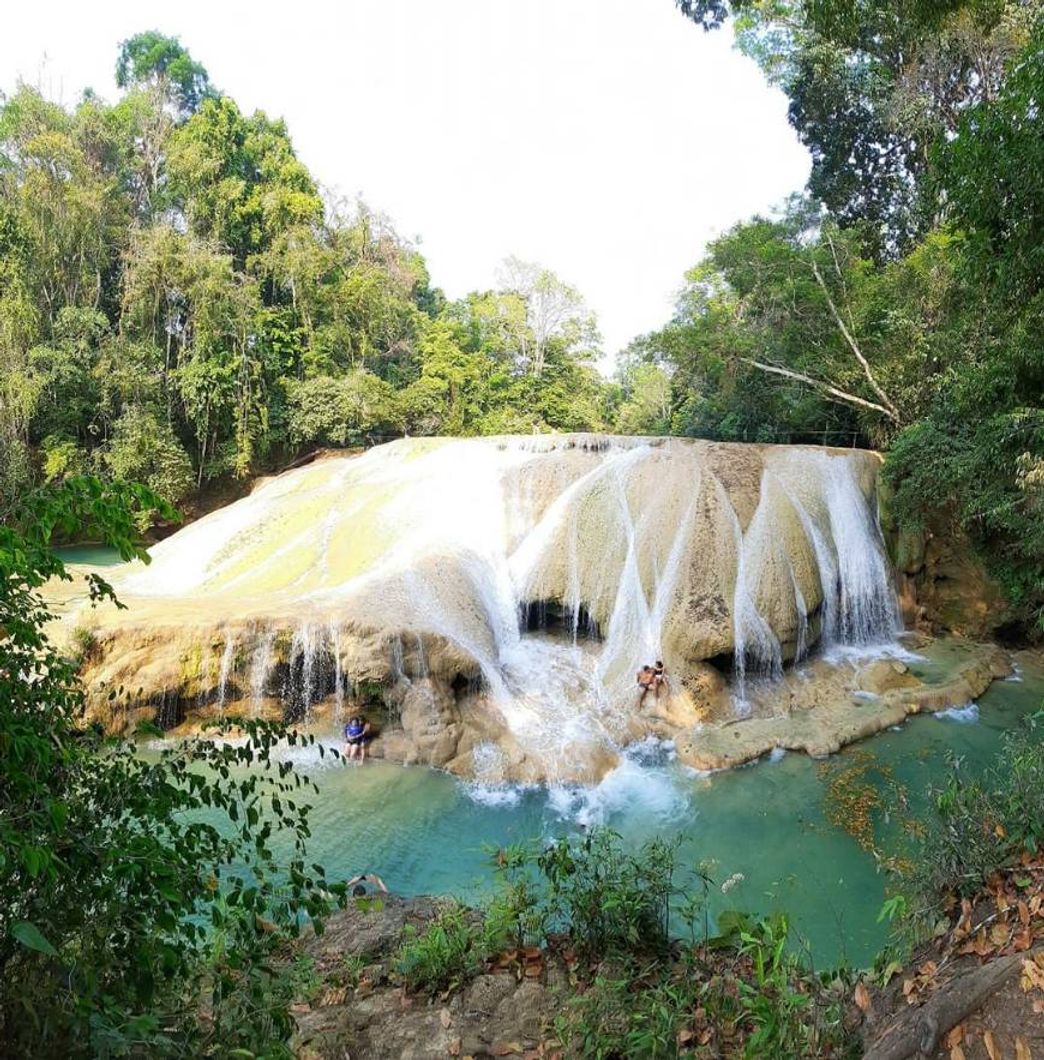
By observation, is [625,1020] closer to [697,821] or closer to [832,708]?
[697,821]

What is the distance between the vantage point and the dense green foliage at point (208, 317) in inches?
771

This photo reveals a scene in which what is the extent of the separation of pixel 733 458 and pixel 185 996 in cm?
1228

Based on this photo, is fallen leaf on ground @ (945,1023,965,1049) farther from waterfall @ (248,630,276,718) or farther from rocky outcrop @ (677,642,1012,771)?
waterfall @ (248,630,276,718)

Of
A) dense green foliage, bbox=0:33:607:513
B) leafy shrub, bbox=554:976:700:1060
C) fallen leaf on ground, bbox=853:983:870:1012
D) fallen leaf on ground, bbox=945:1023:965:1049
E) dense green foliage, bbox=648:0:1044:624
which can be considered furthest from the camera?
dense green foliage, bbox=0:33:607:513

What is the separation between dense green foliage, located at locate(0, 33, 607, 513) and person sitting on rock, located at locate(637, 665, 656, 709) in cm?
1500

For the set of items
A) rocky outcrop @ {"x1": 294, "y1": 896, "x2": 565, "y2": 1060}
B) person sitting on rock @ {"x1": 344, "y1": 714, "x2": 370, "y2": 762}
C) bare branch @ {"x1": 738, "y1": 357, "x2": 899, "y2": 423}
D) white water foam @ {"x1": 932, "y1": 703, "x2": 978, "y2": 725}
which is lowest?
white water foam @ {"x1": 932, "y1": 703, "x2": 978, "y2": 725}

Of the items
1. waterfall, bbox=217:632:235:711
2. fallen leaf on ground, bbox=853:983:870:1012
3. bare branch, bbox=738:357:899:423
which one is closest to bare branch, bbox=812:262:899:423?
bare branch, bbox=738:357:899:423

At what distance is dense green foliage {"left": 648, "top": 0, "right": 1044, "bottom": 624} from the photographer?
6.71m

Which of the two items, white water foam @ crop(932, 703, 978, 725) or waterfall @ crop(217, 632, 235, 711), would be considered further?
white water foam @ crop(932, 703, 978, 725)

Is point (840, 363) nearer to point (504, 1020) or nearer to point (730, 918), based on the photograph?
point (730, 918)

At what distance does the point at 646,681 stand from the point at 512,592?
3133 mm

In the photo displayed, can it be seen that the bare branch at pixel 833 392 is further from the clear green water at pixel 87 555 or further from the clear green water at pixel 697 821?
the clear green water at pixel 87 555

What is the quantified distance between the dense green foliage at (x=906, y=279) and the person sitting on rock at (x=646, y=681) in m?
5.34

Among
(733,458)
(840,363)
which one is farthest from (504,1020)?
(840,363)
